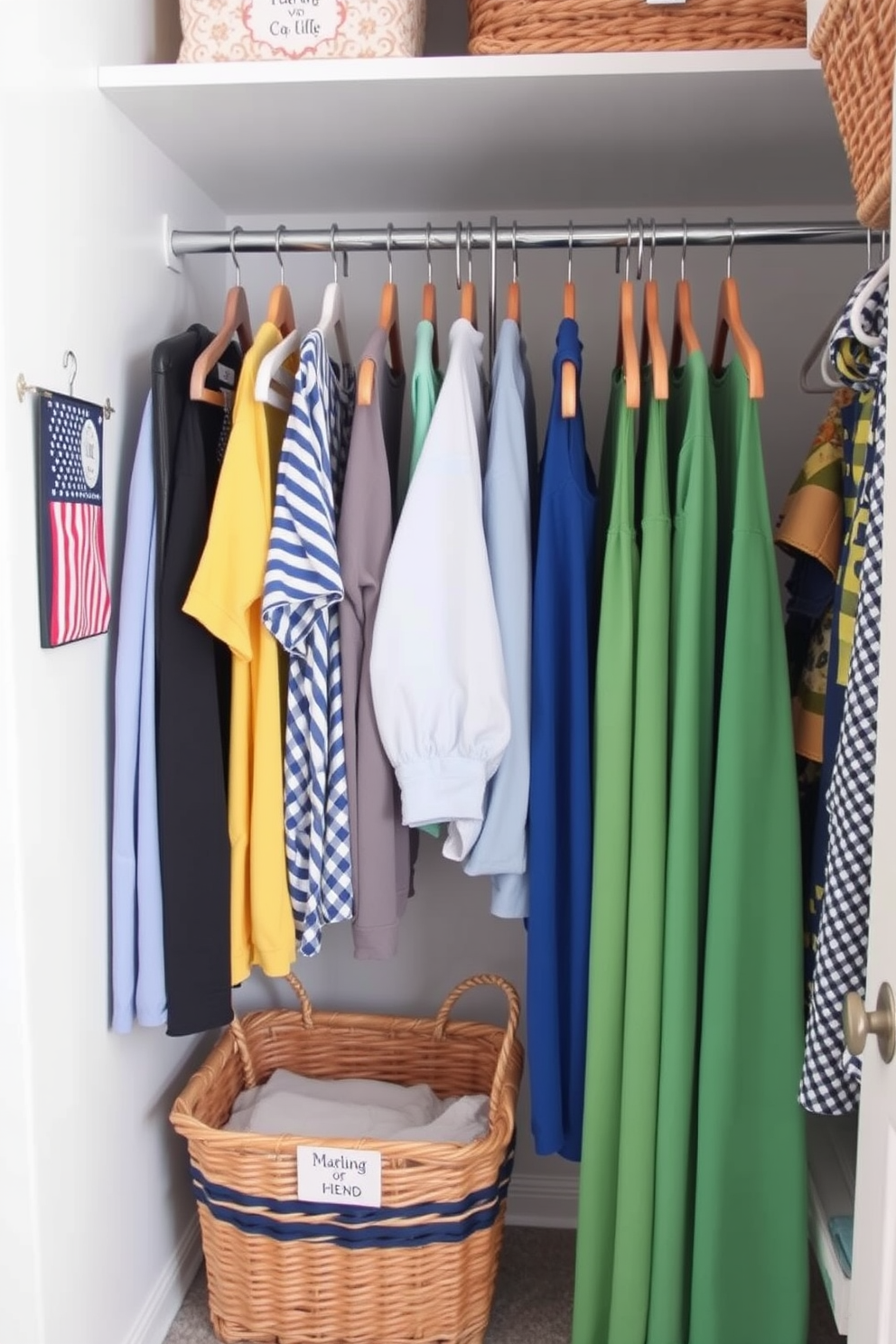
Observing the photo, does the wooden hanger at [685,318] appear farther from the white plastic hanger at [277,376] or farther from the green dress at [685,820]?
the white plastic hanger at [277,376]

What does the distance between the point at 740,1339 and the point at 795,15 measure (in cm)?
164

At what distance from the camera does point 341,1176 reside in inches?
60.0

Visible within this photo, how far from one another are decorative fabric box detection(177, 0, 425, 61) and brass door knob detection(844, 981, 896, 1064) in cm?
122

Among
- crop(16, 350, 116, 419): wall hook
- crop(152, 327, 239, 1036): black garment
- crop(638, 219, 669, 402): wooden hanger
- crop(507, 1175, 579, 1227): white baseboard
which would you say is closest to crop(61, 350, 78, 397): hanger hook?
crop(16, 350, 116, 419): wall hook

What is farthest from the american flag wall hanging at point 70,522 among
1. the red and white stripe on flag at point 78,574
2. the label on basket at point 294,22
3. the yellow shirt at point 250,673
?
the label on basket at point 294,22

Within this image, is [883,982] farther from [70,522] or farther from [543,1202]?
[543,1202]

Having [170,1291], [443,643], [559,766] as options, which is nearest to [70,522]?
[443,643]

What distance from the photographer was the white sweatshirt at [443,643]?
Result: 4.51 ft

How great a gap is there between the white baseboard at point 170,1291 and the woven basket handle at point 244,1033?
9.3 inches

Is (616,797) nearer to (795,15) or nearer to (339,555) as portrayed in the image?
(339,555)

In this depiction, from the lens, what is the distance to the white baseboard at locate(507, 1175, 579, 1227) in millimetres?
1986

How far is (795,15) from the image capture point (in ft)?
4.47

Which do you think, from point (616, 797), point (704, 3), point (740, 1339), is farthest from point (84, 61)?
point (740, 1339)

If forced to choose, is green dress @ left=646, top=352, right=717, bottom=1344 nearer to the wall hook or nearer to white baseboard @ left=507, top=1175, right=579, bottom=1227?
white baseboard @ left=507, top=1175, right=579, bottom=1227
